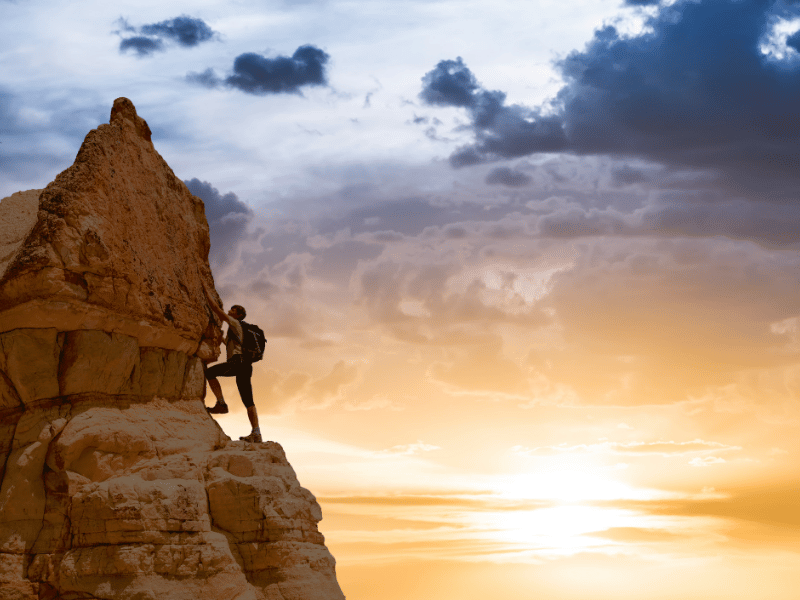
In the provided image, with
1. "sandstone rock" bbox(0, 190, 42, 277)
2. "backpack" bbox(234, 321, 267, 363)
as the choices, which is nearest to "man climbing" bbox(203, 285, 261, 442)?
"backpack" bbox(234, 321, 267, 363)

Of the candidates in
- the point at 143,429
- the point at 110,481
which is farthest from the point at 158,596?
the point at 143,429

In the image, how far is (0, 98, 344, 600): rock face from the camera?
663 inches

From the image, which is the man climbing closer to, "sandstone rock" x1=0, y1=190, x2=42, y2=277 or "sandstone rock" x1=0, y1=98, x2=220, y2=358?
"sandstone rock" x1=0, y1=98, x2=220, y2=358

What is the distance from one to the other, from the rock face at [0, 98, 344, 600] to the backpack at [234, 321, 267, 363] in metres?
2.05

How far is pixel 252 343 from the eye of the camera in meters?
22.1

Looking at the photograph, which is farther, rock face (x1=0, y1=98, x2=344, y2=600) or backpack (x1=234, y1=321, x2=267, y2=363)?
backpack (x1=234, y1=321, x2=267, y2=363)

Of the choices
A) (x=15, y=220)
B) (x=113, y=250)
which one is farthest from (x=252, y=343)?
(x=15, y=220)

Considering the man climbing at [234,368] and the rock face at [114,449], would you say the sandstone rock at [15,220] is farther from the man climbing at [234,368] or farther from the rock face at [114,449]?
the man climbing at [234,368]

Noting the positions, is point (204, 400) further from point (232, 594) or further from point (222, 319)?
point (232, 594)

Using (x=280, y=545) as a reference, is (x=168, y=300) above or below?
above

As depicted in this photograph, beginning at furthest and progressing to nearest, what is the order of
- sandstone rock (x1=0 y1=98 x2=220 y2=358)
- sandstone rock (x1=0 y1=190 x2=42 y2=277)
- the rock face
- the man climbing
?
the man climbing < sandstone rock (x1=0 y1=190 x2=42 y2=277) < sandstone rock (x1=0 y1=98 x2=220 y2=358) < the rock face

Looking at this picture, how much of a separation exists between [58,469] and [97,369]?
1994 mm

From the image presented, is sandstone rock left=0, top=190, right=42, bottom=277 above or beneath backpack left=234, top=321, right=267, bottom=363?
above

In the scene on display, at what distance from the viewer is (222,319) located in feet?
73.0
